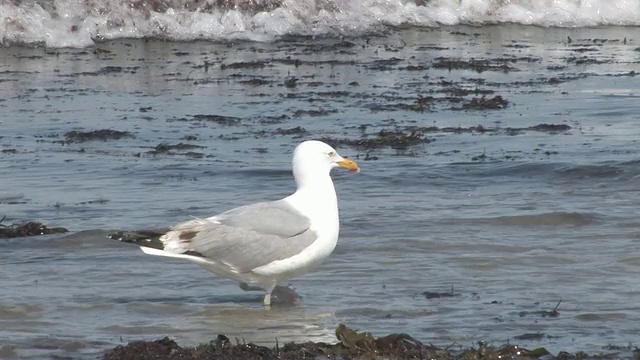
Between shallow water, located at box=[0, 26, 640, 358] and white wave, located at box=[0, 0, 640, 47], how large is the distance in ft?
5.61

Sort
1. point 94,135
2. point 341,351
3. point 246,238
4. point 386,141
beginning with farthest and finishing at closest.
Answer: point 94,135 < point 386,141 < point 246,238 < point 341,351

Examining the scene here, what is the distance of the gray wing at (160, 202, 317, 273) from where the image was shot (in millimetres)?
7184

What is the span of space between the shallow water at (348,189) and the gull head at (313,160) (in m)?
0.69

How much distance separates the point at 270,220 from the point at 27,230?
243 centimetres

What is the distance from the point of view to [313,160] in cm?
757

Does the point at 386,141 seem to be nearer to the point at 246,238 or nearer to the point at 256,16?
the point at 246,238

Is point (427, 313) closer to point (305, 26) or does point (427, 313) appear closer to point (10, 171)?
point (10, 171)

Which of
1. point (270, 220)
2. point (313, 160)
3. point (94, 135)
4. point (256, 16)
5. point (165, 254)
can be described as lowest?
point (94, 135)

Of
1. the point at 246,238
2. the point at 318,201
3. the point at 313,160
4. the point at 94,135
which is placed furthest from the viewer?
the point at 94,135

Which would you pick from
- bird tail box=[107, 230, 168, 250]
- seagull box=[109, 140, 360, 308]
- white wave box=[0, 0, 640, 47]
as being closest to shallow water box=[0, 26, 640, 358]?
seagull box=[109, 140, 360, 308]

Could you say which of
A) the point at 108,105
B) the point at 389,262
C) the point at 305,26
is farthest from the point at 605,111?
the point at 305,26

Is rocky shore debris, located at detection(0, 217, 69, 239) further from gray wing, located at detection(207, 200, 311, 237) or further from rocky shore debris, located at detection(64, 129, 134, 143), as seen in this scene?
rocky shore debris, located at detection(64, 129, 134, 143)

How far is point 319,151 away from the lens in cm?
762

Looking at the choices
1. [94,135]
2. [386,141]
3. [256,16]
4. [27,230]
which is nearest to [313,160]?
[27,230]
